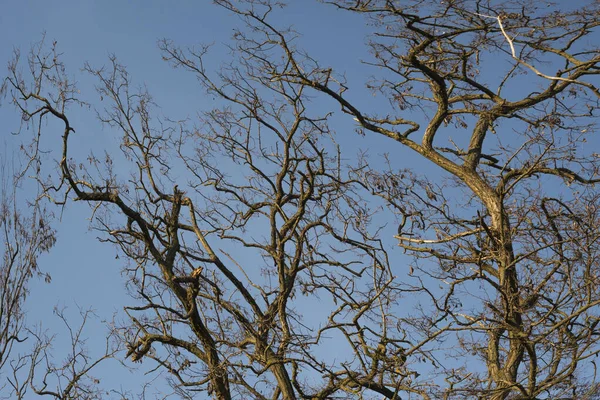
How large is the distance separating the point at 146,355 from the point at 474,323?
3.32 m

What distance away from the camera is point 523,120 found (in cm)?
860

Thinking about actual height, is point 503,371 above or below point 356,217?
below

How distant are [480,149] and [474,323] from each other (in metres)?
2.46

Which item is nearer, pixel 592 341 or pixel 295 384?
pixel 592 341

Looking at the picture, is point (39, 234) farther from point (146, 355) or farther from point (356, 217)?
point (356, 217)

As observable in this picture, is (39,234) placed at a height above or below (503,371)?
above

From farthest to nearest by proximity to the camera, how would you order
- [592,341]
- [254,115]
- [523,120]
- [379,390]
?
[254,115] < [523,120] < [379,390] < [592,341]

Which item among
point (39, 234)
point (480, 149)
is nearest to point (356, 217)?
point (480, 149)

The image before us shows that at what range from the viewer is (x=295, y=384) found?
8008 mm

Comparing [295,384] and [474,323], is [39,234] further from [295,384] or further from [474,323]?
[474,323]

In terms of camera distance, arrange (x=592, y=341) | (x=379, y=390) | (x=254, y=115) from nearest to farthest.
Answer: (x=592, y=341) → (x=379, y=390) → (x=254, y=115)

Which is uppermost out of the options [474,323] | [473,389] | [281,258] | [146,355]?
[281,258]

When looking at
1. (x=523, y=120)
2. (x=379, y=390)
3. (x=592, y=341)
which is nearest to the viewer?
(x=592, y=341)

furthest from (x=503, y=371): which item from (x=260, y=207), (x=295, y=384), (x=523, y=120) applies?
(x=260, y=207)
